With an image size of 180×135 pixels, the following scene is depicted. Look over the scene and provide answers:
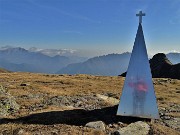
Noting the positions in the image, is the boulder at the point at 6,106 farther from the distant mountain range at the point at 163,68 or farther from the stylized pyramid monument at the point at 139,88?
the distant mountain range at the point at 163,68

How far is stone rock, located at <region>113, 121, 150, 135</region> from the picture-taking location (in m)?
20.4

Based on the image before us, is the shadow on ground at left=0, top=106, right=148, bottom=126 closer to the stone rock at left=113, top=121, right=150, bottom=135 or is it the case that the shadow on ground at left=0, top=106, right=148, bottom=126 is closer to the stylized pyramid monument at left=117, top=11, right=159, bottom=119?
the stylized pyramid monument at left=117, top=11, right=159, bottom=119

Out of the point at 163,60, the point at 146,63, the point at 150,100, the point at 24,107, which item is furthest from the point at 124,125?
the point at 163,60

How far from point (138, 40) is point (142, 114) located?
6382mm

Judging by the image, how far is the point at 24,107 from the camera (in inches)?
1103

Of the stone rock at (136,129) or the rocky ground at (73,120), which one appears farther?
the rocky ground at (73,120)

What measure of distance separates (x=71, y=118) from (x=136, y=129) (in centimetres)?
588

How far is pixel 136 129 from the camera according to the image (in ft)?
69.3

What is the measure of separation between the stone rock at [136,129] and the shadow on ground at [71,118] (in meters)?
1.21

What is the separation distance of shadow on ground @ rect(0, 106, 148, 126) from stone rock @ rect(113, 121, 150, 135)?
1.21 m

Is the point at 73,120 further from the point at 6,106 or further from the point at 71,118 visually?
the point at 6,106

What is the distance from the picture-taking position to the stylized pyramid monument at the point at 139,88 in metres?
23.3

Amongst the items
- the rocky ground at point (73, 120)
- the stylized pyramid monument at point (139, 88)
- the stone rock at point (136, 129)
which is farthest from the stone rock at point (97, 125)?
the stylized pyramid monument at point (139, 88)

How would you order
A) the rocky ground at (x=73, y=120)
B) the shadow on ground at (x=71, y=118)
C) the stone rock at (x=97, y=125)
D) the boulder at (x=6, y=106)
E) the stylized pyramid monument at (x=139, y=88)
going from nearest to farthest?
the rocky ground at (x=73, y=120) → the stone rock at (x=97, y=125) → the shadow on ground at (x=71, y=118) → the stylized pyramid monument at (x=139, y=88) → the boulder at (x=6, y=106)
